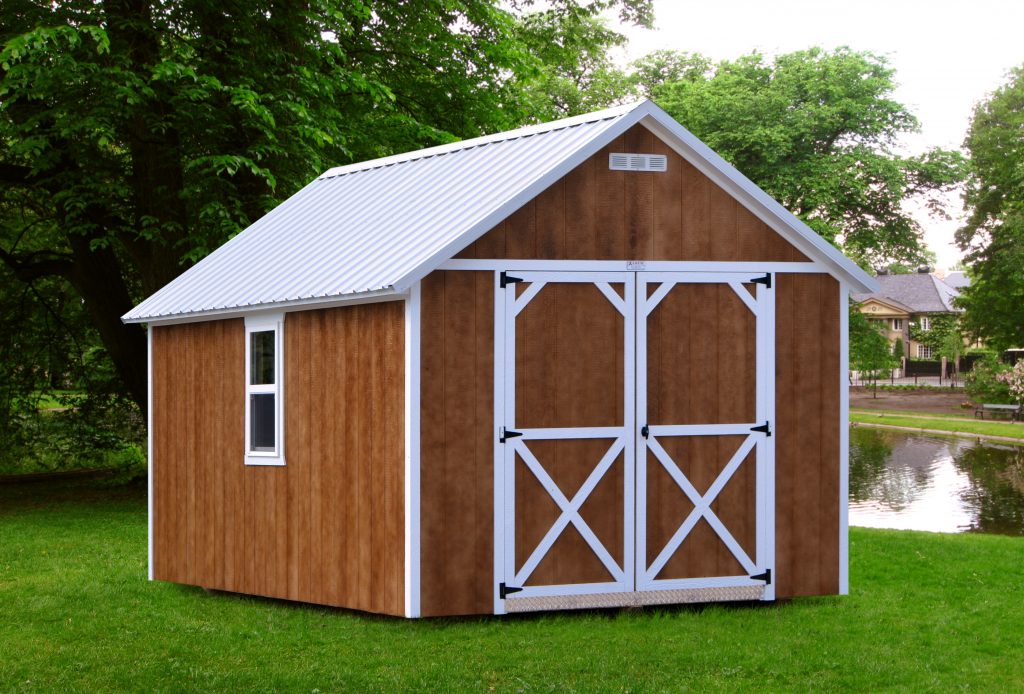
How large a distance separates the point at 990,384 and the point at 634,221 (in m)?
41.7

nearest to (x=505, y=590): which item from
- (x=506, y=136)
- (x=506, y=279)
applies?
(x=506, y=279)

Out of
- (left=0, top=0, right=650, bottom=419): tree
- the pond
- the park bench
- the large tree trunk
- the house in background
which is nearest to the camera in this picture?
(left=0, top=0, right=650, bottom=419): tree

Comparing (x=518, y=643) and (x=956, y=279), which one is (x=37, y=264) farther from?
(x=956, y=279)

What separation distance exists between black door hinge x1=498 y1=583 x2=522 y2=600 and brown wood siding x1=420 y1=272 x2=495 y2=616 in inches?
2.8

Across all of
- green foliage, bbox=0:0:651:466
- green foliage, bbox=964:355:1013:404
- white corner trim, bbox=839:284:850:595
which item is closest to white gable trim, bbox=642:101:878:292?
white corner trim, bbox=839:284:850:595

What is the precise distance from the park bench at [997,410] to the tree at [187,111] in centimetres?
2902

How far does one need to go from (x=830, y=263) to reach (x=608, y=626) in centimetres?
357

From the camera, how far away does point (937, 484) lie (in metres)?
26.4

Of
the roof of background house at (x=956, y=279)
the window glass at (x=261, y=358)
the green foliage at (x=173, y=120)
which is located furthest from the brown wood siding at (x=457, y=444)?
the roof of background house at (x=956, y=279)

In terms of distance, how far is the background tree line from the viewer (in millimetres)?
17688

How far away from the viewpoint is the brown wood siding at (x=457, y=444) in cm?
1005

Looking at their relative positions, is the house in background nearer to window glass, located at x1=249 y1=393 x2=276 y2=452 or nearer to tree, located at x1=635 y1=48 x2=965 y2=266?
tree, located at x1=635 y1=48 x2=965 y2=266

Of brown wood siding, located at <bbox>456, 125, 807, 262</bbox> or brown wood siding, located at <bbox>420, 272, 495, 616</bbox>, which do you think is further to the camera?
brown wood siding, located at <bbox>456, 125, 807, 262</bbox>

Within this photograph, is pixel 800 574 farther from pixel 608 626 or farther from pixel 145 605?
pixel 145 605
